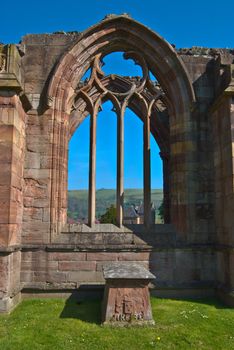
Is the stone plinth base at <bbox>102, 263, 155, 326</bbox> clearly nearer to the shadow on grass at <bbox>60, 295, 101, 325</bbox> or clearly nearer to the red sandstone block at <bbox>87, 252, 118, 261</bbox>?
the shadow on grass at <bbox>60, 295, 101, 325</bbox>

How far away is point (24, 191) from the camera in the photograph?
696 centimetres

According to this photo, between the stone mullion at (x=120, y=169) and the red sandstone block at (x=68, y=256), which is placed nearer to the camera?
the red sandstone block at (x=68, y=256)

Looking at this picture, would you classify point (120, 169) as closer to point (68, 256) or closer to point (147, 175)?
point (147, 175)

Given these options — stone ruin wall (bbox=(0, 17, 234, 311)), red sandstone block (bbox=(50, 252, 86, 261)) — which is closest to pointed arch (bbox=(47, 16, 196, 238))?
stone ruin wall (bbox=(0, 17, 234, 311))

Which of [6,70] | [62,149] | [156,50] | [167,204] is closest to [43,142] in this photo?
[62,149]

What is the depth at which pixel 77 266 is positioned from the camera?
22.3 feet

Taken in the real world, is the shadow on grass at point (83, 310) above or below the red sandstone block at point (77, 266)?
below

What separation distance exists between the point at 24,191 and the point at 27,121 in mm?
1499

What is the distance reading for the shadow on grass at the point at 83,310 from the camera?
5293 millimetres

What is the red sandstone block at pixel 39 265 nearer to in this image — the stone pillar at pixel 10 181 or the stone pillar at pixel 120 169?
the stone pillar at pixel 10 181

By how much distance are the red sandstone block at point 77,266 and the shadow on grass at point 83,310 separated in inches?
23.3

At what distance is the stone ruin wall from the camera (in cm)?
639

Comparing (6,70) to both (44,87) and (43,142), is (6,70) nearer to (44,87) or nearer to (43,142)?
(44,87)

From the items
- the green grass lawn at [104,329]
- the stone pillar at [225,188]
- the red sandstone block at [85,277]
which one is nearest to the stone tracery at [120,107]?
the red sandstone block at [85,277]
